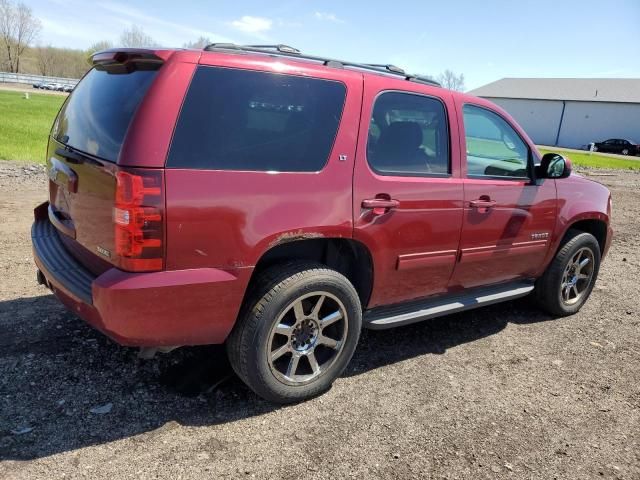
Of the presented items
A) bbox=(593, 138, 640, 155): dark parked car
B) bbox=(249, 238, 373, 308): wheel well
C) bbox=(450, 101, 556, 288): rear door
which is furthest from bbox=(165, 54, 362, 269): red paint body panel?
bbox=(593, 138, 640, 155): dark parked car

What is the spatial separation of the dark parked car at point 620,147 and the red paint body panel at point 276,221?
50.6 meters

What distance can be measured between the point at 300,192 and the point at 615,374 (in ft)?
9.64

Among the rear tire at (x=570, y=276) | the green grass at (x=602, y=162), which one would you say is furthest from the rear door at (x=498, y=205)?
the green grass at (x=602, y=162)

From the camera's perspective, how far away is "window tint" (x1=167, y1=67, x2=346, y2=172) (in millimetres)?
2662

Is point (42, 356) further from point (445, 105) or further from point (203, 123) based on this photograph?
point (445, 105)

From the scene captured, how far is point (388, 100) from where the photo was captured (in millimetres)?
3479

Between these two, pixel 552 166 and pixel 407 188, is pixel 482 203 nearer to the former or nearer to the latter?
pixel 407 188

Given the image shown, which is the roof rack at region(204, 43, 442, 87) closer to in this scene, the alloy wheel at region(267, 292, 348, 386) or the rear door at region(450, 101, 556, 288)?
the rear door at region(450, 101, 556, 288)

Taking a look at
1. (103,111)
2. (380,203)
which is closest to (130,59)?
(103,111)

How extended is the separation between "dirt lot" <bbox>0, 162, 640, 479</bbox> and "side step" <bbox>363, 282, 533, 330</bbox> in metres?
0.40

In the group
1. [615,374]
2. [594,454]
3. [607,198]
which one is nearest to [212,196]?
[594,454]

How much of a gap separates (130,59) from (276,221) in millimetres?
1175

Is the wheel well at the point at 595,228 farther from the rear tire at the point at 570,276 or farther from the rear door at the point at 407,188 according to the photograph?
the rear door at the point at 407,188

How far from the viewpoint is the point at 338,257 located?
3.51m
